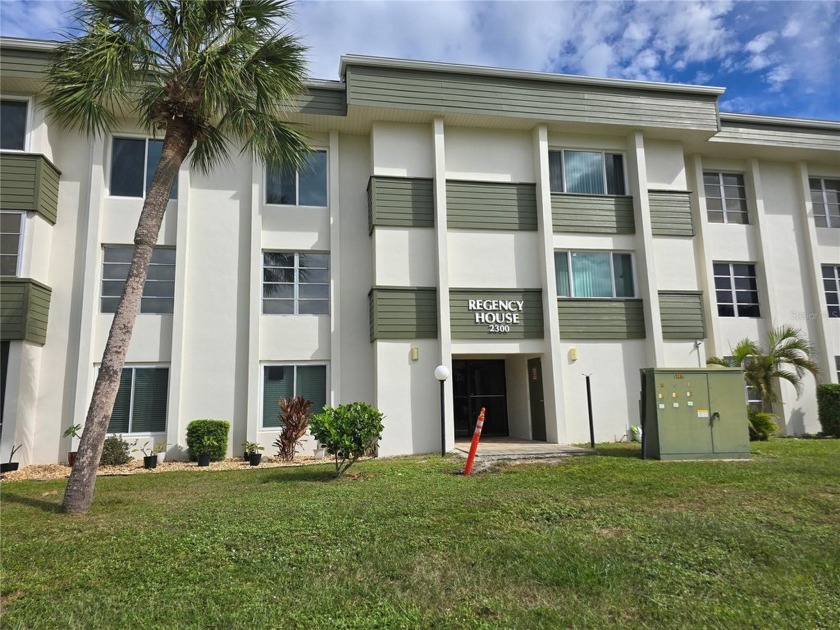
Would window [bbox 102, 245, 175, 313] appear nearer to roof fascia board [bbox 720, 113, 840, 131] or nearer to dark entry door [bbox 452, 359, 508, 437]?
dark entry door [bbox 452, 359, 508, 437]

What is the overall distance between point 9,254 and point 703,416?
645 inches

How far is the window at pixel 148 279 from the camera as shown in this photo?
14117mm

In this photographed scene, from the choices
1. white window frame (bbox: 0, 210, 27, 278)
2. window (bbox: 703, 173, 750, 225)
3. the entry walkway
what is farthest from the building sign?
white window frame (bbox: 0, 210, 27, 278)

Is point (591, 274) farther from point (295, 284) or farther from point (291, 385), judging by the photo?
point (291, 385)

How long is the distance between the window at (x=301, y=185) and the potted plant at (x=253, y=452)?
656 centimetres

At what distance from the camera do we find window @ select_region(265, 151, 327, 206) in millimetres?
15320

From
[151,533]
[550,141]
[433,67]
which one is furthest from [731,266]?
[151,533]

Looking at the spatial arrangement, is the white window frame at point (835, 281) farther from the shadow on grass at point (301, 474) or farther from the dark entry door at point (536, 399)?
the shadow on grass at point (301, 474)

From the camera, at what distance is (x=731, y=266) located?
1752 centimetres

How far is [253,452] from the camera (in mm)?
12992

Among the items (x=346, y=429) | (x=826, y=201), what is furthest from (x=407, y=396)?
(x=826, y=201)

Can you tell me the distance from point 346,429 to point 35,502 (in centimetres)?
491

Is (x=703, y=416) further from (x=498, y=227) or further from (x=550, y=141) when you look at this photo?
(x=550, y=141)

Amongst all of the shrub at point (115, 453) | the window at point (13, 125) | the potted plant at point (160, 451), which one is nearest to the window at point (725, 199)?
the potted plant at point (160, 451)
